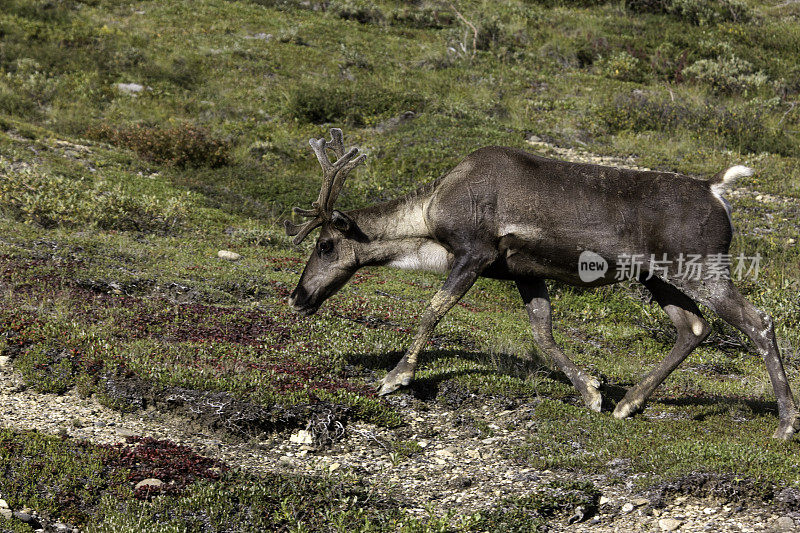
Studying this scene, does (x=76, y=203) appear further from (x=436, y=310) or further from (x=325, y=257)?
(x=436, y=310)

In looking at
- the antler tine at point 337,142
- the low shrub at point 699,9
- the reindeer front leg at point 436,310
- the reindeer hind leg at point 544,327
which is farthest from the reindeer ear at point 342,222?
the low shrub at point 699,9

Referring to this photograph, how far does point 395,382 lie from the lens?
8.42 m

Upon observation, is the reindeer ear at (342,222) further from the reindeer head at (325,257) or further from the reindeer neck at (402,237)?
the reindeer neck at (402,237)

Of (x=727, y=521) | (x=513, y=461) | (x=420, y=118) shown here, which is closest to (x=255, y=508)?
(x=513, y=461)

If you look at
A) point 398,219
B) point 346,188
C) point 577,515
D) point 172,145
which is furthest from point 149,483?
point 172,145

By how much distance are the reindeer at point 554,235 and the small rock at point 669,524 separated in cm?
247

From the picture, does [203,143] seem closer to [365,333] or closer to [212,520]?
[365,333]

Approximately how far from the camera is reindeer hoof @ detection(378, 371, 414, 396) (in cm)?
841

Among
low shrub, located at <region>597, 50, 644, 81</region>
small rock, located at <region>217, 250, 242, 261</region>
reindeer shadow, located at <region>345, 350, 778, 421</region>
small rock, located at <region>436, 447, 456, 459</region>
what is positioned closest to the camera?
small rock, located at <region>436, 447, 456, 459</region>

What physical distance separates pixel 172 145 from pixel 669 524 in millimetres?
18905

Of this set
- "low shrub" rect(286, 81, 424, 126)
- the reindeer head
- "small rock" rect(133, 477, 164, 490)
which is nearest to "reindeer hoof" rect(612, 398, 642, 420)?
the reindeer head

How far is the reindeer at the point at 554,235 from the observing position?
798 cm

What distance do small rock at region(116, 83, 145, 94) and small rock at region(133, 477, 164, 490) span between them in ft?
74.5

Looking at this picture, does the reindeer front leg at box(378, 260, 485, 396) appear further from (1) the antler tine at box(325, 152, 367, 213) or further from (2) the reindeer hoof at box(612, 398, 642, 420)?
(2) the reindeer hoof at box(612, 398, 642, 420)
